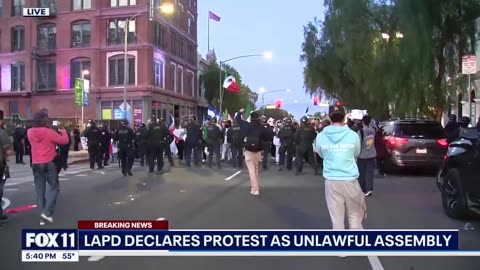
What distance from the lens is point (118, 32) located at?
44406mm

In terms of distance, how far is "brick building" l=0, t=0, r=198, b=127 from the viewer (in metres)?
44.2

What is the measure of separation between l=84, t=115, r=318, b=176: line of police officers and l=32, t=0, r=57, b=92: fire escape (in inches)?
1125

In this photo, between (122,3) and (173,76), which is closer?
(122,3)

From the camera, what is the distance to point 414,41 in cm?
1991

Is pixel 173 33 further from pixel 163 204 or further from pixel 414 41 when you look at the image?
pixel 163 204

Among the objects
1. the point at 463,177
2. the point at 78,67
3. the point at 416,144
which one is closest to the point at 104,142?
the point at 416,144

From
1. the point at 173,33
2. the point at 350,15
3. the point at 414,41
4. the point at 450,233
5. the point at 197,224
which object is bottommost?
the point at 197,224

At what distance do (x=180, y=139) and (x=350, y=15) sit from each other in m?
11.2

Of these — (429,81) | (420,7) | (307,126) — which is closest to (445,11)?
(420,7)

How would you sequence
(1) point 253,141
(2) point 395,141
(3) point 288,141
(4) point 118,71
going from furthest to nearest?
1. (4) point 118,71
2. (3) point 288,141
3. (2) point 395,141
4. (1) point 253,141

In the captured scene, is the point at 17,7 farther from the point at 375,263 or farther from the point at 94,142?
the point at 375,263

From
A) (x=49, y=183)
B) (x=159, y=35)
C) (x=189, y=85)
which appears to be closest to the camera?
(x=49, y=183)

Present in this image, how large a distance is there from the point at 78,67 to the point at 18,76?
6.13 m

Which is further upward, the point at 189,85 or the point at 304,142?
the point at 189,85
